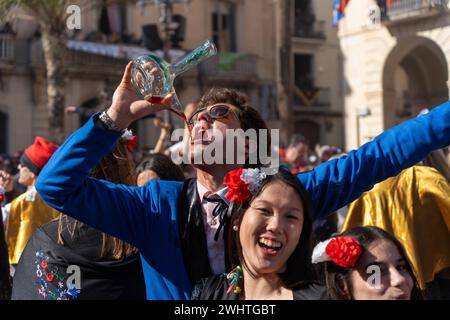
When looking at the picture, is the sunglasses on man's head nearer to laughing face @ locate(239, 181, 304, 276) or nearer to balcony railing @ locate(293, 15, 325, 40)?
laughing face @ locate(239, 181, 304, 276)

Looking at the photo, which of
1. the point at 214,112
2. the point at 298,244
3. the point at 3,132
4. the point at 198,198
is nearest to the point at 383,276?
the point at 298,244

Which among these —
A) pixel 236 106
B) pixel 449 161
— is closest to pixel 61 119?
pixel 449 161

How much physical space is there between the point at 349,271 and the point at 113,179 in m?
1.33

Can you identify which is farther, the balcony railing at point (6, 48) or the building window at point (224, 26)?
the building window at point (224, 26)

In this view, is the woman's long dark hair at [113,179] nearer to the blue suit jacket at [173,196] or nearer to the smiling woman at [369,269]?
the blue suit jacket at [173,196]

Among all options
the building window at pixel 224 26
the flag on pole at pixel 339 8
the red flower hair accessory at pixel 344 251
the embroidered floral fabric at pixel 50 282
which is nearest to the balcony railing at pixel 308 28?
the building window at pixel 224 26

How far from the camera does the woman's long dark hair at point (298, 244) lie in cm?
234

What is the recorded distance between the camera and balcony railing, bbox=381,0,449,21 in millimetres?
17562

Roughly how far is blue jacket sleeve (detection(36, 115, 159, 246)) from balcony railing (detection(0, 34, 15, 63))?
18.6m

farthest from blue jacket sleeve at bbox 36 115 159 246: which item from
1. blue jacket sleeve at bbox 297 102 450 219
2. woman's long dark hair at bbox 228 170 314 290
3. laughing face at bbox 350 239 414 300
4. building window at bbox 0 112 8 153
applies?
building window at bbox 0 112 8 153

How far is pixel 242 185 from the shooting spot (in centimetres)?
236

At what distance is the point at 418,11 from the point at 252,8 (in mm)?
9319

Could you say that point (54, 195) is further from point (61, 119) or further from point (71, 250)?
point (61, 119)

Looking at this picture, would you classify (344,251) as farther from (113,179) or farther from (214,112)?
(113,179)
